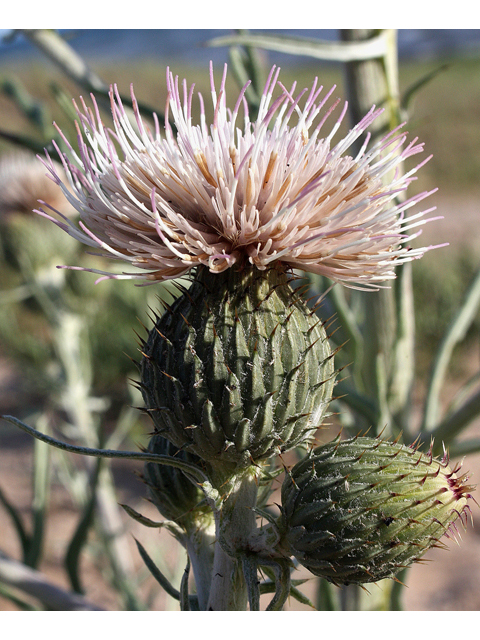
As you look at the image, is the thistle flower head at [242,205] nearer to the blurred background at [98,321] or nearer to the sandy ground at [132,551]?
the blurred background at [98,321]

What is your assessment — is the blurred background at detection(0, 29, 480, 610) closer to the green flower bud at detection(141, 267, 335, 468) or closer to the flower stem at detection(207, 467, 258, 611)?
the green flower bud at detection(141, 267, 335, 468)

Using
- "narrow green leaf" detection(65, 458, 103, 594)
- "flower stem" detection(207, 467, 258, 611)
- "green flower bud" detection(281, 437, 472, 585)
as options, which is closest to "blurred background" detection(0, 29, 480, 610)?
"narrow green leaf" detection(65, 458, 103, 594)

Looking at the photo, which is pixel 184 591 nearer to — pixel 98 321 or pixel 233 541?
pixel 233 541

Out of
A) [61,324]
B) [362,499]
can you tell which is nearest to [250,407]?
[362,499]

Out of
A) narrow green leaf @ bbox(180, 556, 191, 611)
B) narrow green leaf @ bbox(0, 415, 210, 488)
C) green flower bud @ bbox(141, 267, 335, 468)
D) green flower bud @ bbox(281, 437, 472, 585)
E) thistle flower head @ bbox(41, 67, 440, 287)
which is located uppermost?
thistle flower head @ bbox(41, 67, 440, 287)

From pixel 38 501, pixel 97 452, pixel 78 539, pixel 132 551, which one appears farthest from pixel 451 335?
pixel 132 551
